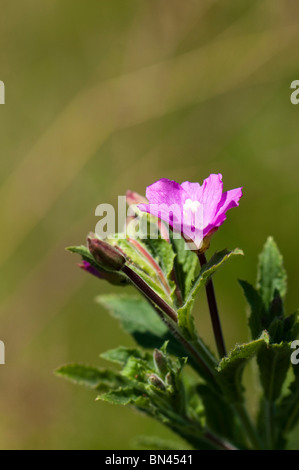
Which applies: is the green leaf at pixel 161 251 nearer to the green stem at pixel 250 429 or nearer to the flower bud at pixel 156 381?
the flower bud at pixel 156 381

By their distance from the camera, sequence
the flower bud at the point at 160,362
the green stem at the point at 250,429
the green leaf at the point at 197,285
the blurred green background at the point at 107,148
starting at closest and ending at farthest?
the green leaf at the point at 197,285 < the flower bud at the point at 160,362 < the green stem at the point at 250,429 < the blurred green background at the point at 107,148

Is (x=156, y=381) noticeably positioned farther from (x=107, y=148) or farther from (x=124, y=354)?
(x=107, y=148)

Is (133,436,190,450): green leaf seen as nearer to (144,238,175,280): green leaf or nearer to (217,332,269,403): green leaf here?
(217,332,269,403): green leaf

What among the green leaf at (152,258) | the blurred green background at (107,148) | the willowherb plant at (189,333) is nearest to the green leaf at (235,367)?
the willowherb plant at (189,333)

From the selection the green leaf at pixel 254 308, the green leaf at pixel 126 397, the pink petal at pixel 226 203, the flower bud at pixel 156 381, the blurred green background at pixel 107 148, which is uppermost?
the blurred green background at pixel 107 148

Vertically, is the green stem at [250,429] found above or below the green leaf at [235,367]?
below

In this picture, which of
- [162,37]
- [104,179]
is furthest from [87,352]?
[162,37]

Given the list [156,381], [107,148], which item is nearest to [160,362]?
[156,381]
